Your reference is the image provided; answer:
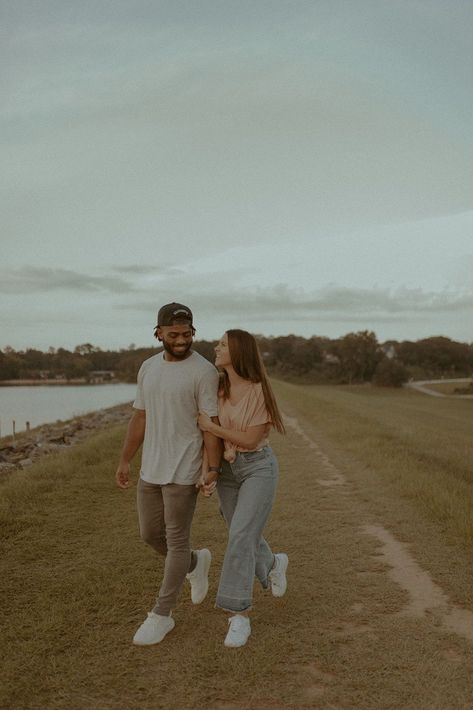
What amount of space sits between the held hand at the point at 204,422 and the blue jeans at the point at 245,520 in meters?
0.33

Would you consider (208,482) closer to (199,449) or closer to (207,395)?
(199,449)

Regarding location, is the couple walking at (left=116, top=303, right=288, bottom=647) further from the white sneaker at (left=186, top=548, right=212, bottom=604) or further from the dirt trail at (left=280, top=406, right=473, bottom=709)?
the dirt trail at (left=280, top=406, right=473, bottom=709)

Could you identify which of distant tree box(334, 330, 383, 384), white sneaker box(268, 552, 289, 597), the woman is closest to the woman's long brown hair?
the woman

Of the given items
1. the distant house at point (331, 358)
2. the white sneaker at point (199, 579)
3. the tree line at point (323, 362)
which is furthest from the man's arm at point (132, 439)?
the distant house at point (331, 358)

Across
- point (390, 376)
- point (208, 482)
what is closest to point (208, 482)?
point (208, 482)

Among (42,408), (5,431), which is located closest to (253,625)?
(5,431)

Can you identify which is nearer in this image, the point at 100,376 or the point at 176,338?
the point at 176,338

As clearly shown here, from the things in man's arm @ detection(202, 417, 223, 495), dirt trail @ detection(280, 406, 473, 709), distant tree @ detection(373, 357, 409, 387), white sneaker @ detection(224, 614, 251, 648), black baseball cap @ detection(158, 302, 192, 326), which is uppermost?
black baseball cap @ detection(158, 302, 192, 326)

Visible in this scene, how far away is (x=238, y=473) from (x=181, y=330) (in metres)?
1.06

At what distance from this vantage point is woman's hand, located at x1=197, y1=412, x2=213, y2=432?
4137mm

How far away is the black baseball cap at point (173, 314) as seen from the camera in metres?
4.16

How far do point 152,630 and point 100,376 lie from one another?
9712 centimetres

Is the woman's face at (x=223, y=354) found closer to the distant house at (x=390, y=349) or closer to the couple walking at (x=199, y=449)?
the couple walking at (x=199, y=449)

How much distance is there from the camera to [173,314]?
4.16 m
